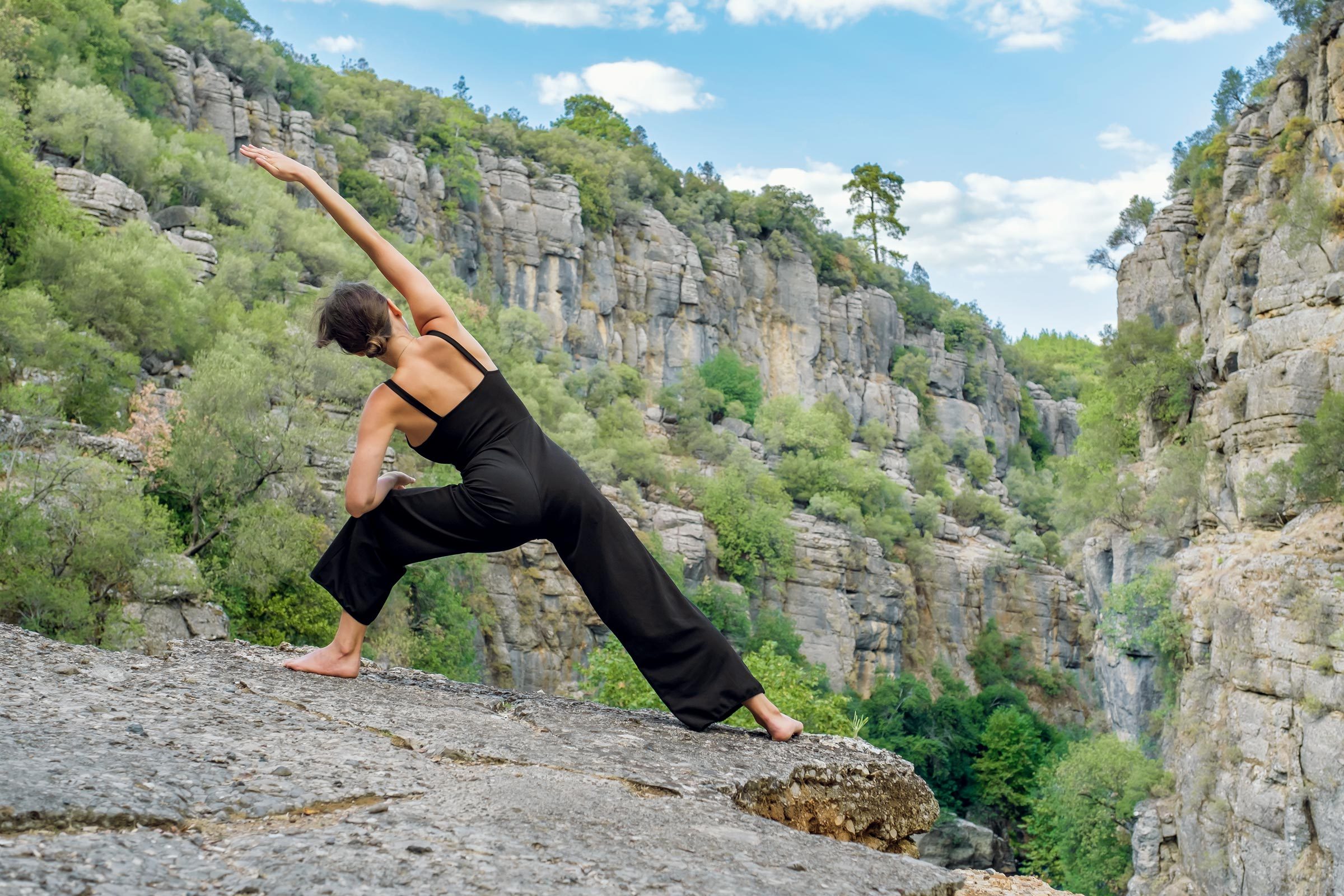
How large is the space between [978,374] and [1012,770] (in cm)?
4089

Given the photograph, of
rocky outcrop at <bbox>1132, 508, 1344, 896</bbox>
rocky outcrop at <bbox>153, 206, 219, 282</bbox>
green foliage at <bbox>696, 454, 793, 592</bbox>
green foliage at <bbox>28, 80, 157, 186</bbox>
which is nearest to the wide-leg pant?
rocky outcrop at <bbox>1132, 508, 1344, 896</bbox>

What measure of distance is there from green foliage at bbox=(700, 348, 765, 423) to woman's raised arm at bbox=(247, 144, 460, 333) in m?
57.2

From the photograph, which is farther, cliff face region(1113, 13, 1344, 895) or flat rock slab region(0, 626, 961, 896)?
cliff face region(1113, 13, 1344, 895)

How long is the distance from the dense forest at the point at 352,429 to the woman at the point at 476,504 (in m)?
6.59

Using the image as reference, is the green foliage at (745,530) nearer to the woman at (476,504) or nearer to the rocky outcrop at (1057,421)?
the rocky outcrop at (1057,421)

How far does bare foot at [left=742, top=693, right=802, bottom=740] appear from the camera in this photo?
4.68 metres

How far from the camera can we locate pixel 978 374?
76.4 metres

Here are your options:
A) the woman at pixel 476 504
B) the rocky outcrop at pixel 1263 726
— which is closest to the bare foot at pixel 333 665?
the woman at pixel 476 504

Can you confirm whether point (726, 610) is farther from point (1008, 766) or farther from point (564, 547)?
point (564, 547)

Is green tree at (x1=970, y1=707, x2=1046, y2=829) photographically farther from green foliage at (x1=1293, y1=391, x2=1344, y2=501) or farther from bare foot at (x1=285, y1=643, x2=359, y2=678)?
bare foot at (x1=285, y1=643, x2=359, y2=678)

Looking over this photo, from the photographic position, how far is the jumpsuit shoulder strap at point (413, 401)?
14.7ft

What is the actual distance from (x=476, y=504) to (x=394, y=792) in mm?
1423

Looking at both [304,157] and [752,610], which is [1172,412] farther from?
[304,157]

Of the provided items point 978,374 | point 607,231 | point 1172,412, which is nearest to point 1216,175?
point 1172,412
